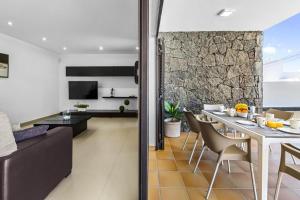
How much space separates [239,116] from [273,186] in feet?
3.28

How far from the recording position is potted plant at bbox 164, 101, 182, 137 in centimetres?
425

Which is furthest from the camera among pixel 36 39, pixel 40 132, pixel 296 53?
pixel 36 39

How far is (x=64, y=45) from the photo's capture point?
6.28m

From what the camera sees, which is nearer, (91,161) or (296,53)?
(91,161)

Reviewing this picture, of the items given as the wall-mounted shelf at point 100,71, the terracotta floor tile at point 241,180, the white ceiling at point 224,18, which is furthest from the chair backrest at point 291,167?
the wall-mounted shelf at point 100,71

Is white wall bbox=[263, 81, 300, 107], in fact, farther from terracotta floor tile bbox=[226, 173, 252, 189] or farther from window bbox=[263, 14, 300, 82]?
terracotta floor tile bbox=[226, 173, 252, 189]

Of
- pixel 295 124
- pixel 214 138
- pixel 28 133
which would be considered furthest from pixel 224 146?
pixel 28 133

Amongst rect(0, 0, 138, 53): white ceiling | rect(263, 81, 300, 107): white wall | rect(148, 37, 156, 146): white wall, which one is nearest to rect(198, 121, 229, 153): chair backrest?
rect(148, 37, 156, 146): white wall

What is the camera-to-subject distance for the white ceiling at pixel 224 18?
3209mm

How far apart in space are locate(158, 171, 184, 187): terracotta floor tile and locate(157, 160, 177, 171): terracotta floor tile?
0.34 ft

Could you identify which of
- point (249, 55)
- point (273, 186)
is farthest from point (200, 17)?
point (273, 186)

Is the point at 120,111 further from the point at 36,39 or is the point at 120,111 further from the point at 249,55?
the point at 249,55

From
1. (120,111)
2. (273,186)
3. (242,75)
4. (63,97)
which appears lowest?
(273,186)

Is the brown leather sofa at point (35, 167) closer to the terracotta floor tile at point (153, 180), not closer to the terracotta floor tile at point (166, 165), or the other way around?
the terracotta floor tile at point (153, 180)
